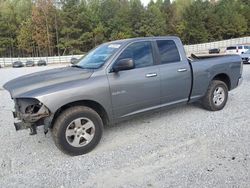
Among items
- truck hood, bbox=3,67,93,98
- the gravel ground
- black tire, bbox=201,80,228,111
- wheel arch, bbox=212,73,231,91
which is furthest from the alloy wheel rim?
wheel arch, bbox=212,73,231,91

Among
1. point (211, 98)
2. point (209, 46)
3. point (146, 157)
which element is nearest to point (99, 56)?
point (146, 157)

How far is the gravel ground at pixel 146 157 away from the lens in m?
3.64

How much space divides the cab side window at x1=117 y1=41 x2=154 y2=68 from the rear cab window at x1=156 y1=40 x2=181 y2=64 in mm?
266

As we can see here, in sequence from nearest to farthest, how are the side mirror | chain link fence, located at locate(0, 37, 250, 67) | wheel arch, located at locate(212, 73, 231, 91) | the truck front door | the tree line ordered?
the side mirror < the truck front door < wheel arch, located at locate(212, 73, 231, 91) < chain link fence, located at locate(0, 37, 250, 67) < the tree line

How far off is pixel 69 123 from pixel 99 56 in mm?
1542

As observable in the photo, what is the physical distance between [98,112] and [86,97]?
0.50 m

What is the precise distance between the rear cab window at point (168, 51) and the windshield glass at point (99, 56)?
0.91 meters

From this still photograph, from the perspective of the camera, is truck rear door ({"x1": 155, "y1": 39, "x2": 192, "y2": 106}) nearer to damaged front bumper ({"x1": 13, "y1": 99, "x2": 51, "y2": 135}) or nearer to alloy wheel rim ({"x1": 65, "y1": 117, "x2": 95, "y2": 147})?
alloy wheel rim ({"x1": 65, "y1": 117, "x2": 95, "y2": 147})

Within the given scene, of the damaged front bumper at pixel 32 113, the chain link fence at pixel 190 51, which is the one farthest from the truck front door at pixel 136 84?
the chain link fence at pixel 190 51

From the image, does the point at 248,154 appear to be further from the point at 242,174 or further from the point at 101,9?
the point at 101,9

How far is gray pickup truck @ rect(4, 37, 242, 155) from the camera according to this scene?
14.1 feet

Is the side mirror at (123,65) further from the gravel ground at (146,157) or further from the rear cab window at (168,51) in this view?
the gravel ground at (146,157)

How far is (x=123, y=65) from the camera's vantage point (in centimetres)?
466

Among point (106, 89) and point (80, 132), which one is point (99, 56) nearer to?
point (106, 89)
